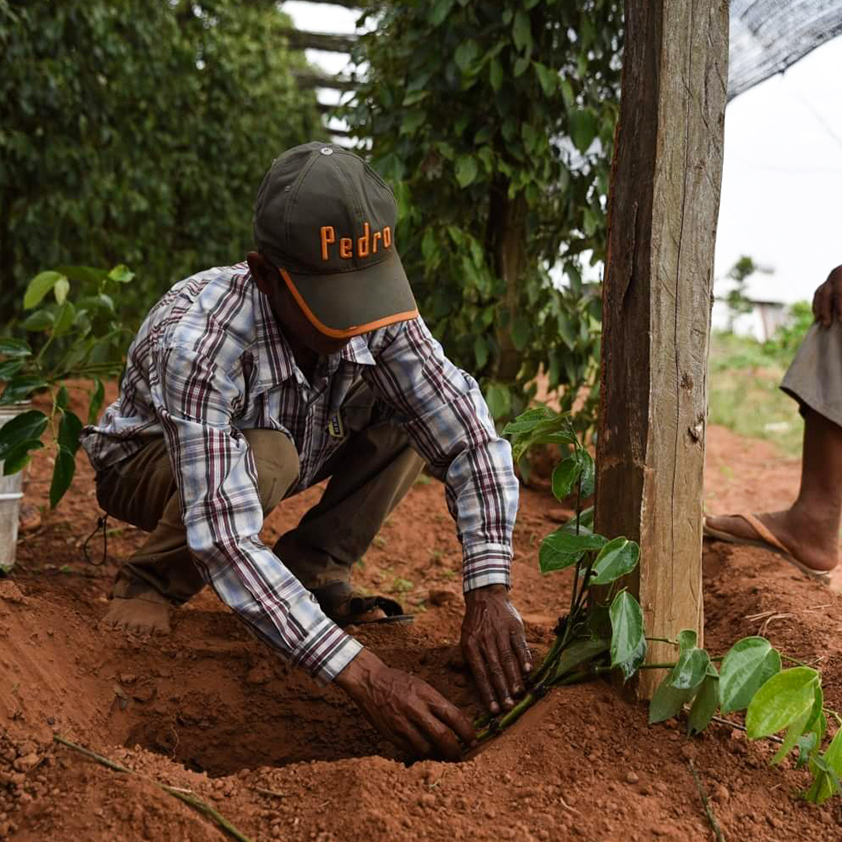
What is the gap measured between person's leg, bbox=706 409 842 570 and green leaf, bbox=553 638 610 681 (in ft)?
3.56

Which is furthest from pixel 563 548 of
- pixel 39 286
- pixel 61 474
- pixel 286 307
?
pixel 39 286

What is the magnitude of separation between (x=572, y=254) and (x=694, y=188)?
6.41ft

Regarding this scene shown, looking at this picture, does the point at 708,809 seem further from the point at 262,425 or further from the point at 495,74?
the point at 495,74

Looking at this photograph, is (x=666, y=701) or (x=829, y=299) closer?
(x=666, y=701)

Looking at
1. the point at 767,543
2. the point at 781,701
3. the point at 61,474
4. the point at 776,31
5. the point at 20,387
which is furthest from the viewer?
the point at 767,543

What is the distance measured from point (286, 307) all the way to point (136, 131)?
418 centimetres

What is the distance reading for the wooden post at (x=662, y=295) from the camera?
169 cm

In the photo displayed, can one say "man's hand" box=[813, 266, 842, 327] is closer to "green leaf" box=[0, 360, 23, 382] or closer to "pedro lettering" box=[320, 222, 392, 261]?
"pedro lettering" box=[320, 222, 392, 261]

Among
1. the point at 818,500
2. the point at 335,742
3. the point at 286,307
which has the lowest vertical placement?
the point at 335,742

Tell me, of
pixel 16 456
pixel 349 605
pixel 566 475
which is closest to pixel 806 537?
pixel 566 475

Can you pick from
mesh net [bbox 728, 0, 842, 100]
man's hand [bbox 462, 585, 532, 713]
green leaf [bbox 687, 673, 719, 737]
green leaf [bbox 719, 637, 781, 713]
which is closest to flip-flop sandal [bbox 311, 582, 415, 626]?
man's hand [bbox 462, 585, 532, 713]

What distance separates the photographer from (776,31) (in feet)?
7.37

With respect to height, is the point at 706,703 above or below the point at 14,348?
below

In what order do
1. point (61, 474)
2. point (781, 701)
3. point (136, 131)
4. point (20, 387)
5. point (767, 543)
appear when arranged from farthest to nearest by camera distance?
point (136, 131) → point (767, 543) → point (20, 387) → point (61, 474) → point (781, 701)
